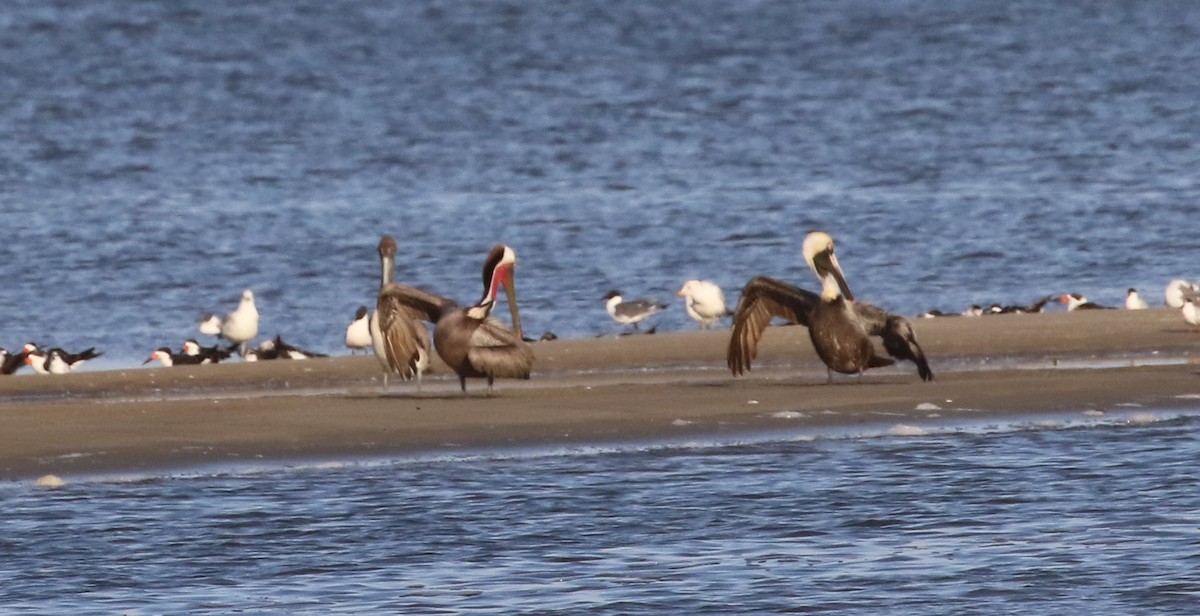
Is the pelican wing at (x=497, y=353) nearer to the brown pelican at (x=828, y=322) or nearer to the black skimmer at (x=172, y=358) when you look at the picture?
the brown pelican at (x=828, y=322)

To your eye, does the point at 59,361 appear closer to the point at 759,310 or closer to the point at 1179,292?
the point at 759,310

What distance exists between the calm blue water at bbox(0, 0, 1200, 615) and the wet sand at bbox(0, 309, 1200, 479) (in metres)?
0.74

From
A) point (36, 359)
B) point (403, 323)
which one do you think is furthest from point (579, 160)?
point (403, 323)

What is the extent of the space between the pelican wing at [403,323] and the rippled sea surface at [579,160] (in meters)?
4.96

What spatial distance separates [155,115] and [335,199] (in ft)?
52.6

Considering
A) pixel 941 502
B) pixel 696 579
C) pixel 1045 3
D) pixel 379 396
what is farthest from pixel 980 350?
pixel 1045 3

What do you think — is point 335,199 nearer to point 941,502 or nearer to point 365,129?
point 365,129

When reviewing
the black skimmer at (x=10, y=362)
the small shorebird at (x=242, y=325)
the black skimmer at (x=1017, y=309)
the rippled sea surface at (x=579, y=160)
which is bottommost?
the black skimmer at (x=1017, y=309)

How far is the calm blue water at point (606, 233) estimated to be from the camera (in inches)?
377

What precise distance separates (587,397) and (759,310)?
163cm

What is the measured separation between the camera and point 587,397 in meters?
14.7

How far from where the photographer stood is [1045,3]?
7850 centimetres

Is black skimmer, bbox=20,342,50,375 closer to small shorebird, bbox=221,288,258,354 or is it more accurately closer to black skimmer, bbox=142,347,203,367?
black skimmer, bbox=142,347,203,367

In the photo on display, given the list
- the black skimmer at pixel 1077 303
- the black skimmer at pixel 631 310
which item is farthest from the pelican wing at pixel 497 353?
the black skimmer at pixel 1077 303
